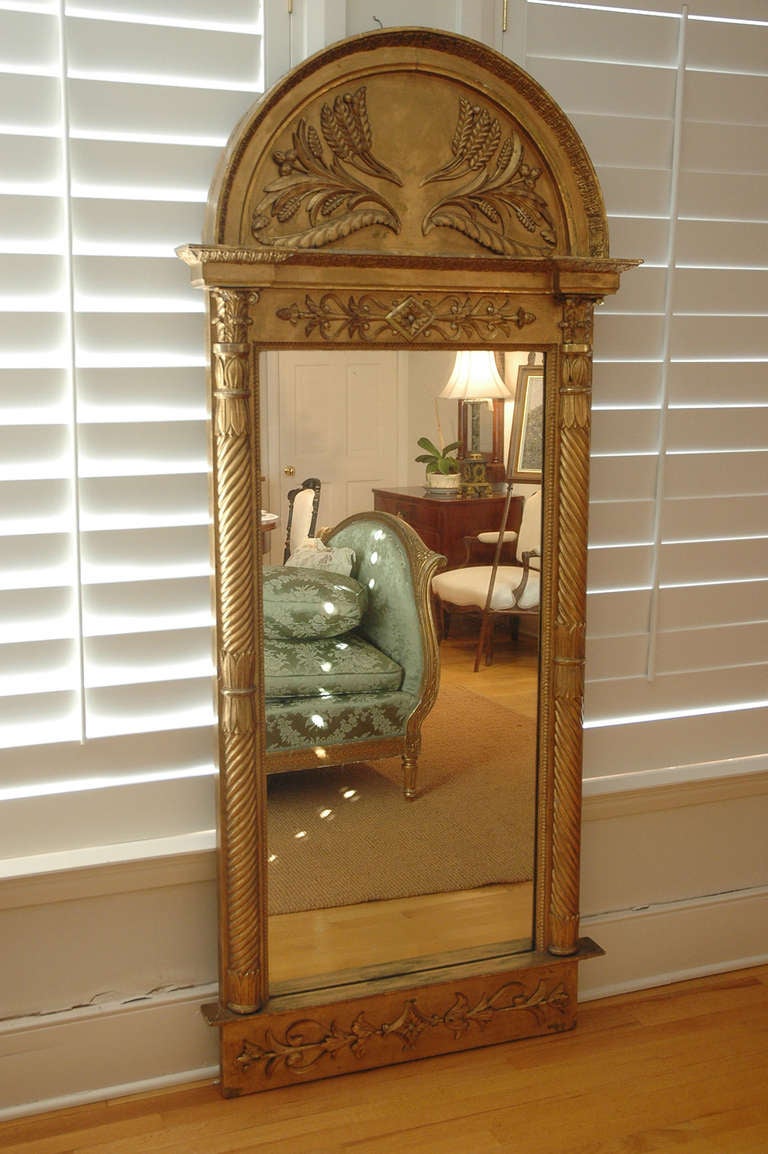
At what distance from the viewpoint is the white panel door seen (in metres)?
2.08

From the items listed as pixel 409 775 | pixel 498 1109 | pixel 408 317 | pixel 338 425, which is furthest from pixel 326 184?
pixel 498 1109

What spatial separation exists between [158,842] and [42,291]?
3.11 feet

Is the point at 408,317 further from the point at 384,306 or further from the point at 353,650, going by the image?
the point at 353,650

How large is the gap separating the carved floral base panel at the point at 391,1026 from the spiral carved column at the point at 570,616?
0.12 meters

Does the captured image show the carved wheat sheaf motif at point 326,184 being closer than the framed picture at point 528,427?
Yes

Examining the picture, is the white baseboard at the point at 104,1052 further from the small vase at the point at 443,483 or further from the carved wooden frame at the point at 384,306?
the small vase at the point at 443,483

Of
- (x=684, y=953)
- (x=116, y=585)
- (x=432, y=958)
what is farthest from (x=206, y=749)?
(x=684, y=953)

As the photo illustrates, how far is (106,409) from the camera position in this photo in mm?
2020

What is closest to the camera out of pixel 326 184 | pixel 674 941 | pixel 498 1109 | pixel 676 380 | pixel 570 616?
pixel 326 184

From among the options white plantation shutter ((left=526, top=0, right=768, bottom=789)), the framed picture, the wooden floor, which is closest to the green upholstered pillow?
the framed picture

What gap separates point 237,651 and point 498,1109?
929 millimetres

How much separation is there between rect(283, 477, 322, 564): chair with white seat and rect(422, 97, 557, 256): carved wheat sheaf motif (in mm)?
476

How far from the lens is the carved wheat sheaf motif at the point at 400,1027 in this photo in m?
2.18

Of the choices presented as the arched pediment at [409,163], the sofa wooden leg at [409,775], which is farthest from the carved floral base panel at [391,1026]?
the arched pediment at [409,163]
